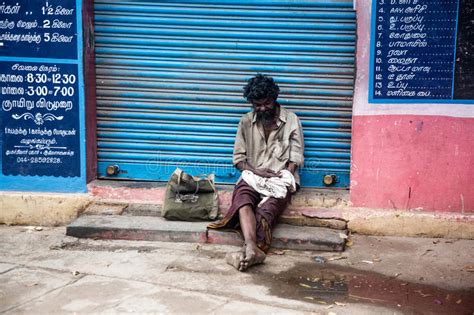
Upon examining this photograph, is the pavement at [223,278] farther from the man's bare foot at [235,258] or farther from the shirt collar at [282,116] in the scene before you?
the shirt collar at [282,116]

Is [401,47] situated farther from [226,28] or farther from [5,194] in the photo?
[5,194]

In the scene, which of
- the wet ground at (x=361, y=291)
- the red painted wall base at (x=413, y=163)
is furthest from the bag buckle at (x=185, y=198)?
→ the red painted wall base at (x=413, y=163)

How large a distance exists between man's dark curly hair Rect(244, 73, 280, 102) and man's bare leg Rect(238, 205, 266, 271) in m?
0.98

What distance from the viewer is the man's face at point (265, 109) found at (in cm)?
507

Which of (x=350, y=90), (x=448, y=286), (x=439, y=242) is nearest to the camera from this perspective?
(x=448, y=286)

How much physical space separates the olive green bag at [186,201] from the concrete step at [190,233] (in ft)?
0.25

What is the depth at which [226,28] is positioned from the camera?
5.61 meters

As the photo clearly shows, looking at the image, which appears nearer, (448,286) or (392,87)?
(448,286)

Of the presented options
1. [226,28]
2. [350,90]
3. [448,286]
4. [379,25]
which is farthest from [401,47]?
[448,286]

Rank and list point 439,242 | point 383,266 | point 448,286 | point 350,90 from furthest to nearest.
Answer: point 350,90 → point 439,242 → point 383,266 → point 448,286

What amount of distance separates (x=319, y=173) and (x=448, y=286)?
184cm

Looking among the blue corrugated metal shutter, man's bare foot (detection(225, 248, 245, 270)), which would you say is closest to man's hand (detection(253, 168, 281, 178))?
the blue corrugated metal shutter

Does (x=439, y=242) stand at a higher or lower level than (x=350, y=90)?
lower

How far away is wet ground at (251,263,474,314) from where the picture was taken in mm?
3857
